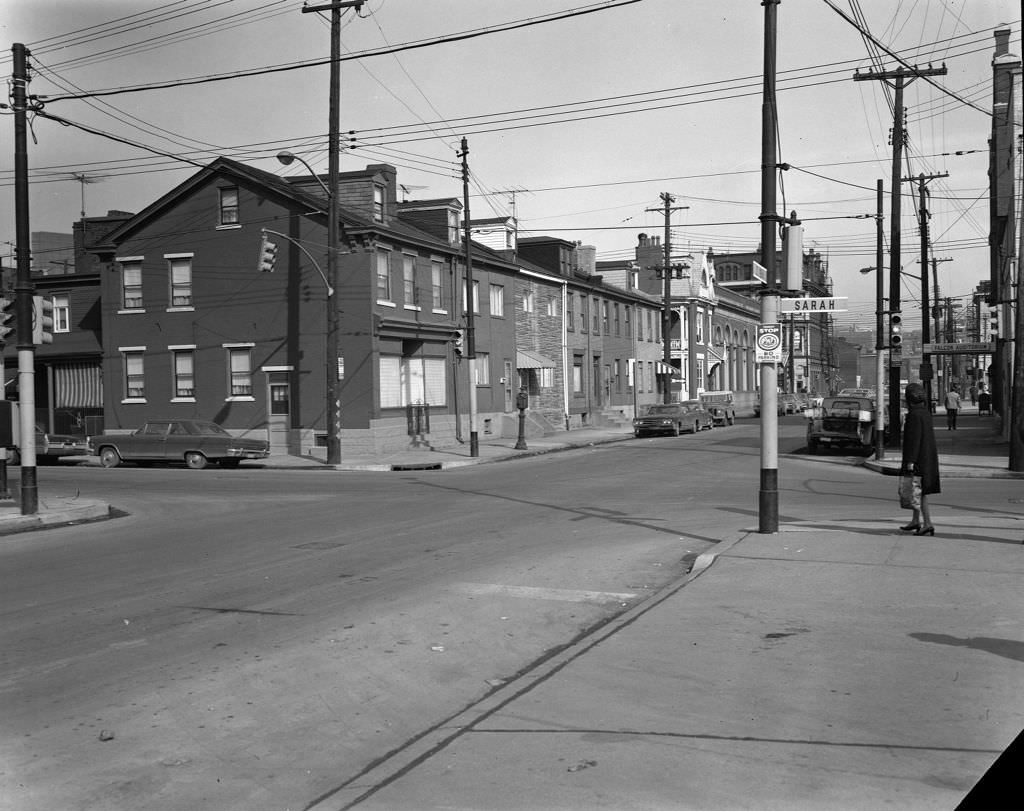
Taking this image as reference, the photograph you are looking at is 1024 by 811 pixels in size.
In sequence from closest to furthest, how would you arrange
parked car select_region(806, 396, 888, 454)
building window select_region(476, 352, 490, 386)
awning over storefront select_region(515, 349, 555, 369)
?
parked car select_region(806, 396, 888, 454), building window select_region(476, 352, 490, 386), awning over storefront select_region(515, 349, 555, 369)

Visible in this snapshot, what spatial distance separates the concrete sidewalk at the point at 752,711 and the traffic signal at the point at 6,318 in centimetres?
1317

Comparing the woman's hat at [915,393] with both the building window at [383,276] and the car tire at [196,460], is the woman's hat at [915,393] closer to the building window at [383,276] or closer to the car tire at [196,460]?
the car tire at [196,460]

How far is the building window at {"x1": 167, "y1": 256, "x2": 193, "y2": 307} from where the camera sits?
36.6 meters

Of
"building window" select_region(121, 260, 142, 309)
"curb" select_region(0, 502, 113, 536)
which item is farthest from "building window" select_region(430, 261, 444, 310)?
"curb" select_region(0, 502, 113, 536)

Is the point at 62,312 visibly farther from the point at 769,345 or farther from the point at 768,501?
the point at 768,501

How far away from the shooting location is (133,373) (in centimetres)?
3753

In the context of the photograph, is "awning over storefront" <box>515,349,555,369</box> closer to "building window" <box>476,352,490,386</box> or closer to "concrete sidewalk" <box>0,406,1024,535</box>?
"building window" <box>476,352,490,386</box>

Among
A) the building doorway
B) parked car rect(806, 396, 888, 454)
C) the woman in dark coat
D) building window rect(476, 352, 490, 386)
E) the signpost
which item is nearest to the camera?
the woman in dark coat

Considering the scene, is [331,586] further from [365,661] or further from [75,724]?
[75,724]

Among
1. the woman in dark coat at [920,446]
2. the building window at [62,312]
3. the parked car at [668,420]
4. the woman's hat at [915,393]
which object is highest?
the building window at [62,312]

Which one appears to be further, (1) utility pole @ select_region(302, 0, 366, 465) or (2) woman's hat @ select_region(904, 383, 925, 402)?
(1) utility pole @ select_region(302, 0, 366, 465)

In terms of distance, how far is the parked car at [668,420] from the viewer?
1788 inches

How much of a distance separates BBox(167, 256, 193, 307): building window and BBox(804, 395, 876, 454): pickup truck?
22.1 meters

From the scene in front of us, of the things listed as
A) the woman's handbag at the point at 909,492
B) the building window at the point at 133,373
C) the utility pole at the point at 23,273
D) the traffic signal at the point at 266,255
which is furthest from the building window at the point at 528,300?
the woman's handbag at the point at 909,492
